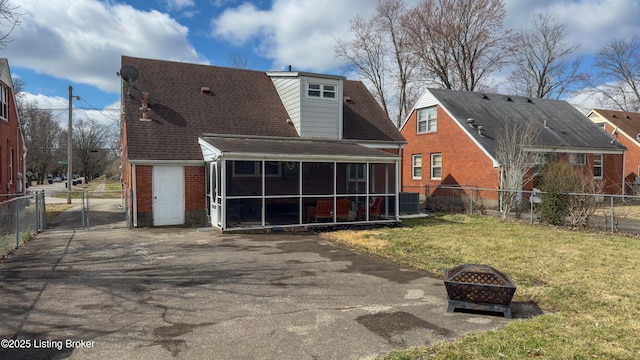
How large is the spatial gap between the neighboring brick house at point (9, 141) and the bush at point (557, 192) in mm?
21670

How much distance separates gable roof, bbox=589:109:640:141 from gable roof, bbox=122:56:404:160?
2696cm

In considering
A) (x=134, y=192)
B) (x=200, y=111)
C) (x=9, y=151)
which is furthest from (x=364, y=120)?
(x=9, y=151)

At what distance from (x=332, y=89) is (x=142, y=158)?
8.23 meters

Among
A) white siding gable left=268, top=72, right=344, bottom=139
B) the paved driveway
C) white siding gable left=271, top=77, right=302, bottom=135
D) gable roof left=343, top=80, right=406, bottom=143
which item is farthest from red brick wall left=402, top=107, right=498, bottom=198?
the paved driveway

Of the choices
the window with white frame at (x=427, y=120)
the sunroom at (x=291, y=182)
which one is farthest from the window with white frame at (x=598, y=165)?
the sunroom at (x=291, y=182)

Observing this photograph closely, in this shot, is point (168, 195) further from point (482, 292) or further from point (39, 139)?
point (39, 139)

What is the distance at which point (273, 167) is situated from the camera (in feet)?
58.9

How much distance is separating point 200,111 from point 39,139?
188ft

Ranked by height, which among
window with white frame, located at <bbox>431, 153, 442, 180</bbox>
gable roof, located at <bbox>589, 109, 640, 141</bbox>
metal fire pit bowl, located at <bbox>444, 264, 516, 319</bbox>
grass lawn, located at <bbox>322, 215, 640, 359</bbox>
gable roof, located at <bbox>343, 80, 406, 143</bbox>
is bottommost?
grass lawn, located at <bbox>322, 215, 640, 359</bbox>

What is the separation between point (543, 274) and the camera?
761 cm

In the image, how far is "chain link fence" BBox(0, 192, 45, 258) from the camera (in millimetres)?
9867

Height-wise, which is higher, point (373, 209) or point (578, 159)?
point (578, 159)

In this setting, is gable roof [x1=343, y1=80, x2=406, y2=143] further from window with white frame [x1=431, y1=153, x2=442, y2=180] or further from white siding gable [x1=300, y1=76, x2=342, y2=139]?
window with white frame [x1=431, y1=153, x2=442, y2=180]

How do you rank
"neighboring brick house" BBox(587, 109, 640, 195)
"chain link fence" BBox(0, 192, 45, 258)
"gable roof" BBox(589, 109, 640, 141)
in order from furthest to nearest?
"gable roof" BBox(589, 109, 640, 141)
"neighboring brick house" BBox(587, 109, 640, 195)
"chain link fence" BBox(0, 192, 45, 258)
